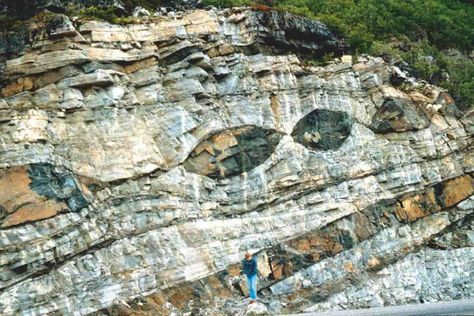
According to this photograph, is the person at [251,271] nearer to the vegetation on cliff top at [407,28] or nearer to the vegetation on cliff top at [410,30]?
the vegetation on cliff top at [407,28]

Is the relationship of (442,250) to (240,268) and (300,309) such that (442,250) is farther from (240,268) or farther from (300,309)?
(240,268)

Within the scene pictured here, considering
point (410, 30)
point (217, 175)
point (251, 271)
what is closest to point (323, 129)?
point (217, 175)

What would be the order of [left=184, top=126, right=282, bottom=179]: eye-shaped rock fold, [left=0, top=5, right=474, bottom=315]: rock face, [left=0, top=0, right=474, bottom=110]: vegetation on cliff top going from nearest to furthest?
[left=0, top=5, right=474, bottom=315]: rock face → [left=184, top=126, right=282, bottom=179]: eye-shaped rock fold → [left=0, top=0, right=474, bottom=110]: vegetation on cliff top

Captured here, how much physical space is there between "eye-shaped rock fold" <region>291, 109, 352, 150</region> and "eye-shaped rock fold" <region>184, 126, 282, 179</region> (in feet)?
2.86

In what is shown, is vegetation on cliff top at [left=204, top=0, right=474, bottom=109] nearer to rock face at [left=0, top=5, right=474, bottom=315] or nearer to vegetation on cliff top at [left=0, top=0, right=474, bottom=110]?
vegetation on cliff top at [left=0, top=0, right=474, bottom=110]

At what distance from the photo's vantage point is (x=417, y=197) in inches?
736

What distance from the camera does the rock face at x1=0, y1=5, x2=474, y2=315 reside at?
14.3 metres

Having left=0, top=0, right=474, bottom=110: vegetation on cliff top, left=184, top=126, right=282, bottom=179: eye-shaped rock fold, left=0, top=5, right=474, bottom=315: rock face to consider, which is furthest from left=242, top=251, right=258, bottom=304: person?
left=0, top=0, right=474, bottom=110: vegetation on cliff top

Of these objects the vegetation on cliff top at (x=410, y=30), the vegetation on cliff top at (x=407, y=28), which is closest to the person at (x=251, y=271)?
the vegetation on cliff top at (x=407, y=28)

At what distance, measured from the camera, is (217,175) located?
16.5 meters

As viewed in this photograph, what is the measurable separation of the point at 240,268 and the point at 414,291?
5226mm

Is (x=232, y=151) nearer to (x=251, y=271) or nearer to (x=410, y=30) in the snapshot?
(x=251, y=271)

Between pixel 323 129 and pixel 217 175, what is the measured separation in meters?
3.90

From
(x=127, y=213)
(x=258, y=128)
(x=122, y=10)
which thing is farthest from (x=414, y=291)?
(x=122, y=10)
